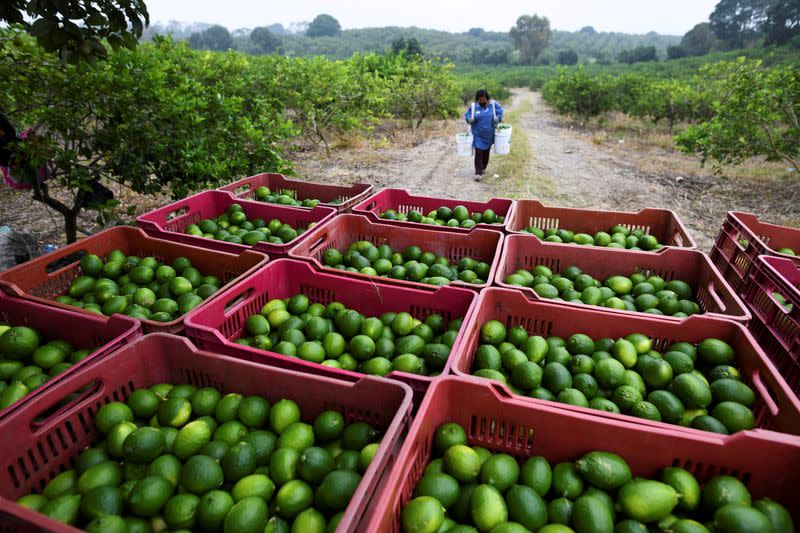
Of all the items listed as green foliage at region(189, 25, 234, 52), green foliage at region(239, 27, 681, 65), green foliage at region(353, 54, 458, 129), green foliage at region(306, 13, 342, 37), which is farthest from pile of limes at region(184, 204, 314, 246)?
green foliage at region(306, 13, 342, 37)

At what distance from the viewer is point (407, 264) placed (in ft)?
11.8

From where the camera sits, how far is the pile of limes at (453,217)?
430cm

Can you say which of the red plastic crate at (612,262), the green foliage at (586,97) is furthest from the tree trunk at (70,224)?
the green foliage at (586,97)

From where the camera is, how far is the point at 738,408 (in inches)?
78.4

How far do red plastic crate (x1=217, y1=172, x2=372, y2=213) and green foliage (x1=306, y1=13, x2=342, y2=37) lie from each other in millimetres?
103158

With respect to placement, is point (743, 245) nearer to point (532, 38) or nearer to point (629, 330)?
point (629, 330)

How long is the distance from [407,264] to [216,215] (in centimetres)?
247

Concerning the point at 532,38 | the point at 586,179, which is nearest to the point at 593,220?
the point at 586,179

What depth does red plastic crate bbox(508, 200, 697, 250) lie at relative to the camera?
13.8 ft

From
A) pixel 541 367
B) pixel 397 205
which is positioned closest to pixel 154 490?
pixel 541 367

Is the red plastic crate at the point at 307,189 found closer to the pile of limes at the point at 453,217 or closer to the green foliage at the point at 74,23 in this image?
the pile of limes at the point at 453,217

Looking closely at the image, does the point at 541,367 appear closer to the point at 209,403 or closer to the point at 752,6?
the point at 209,403

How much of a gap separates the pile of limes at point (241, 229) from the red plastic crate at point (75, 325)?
1.33 m

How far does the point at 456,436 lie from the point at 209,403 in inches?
47.3
